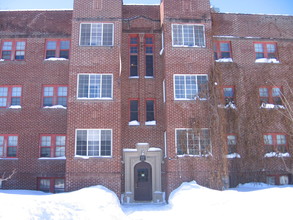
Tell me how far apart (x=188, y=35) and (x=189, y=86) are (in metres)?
3.31

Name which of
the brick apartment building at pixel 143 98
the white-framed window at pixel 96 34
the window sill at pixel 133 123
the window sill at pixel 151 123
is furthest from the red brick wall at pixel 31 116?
the window sill at pixel 151 123

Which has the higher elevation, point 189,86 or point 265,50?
point 265,50

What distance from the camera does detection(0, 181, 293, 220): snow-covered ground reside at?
26.6 ft

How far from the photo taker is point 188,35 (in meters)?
17.6

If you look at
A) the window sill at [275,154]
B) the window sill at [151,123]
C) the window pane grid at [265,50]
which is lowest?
the window sill at [275,154]

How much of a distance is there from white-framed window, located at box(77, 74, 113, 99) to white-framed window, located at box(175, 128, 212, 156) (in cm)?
472

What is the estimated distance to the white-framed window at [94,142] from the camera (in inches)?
622

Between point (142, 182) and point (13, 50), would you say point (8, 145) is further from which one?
point (142, 182)

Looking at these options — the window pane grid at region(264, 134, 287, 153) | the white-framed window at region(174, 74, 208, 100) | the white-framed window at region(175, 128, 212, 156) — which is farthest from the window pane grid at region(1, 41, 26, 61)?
the window pane grid at region(264, 134, 287, 153)

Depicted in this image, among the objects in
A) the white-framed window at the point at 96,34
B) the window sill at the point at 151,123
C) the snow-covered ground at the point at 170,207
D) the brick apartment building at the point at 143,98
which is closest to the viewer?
the snow-covered ground at the point at 170,207

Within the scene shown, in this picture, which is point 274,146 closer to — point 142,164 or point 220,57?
point 220,57

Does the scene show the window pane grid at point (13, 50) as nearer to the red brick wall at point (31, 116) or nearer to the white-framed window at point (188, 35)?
the red brick wall at point (31, 116)

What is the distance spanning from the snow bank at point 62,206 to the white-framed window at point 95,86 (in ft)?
17.0

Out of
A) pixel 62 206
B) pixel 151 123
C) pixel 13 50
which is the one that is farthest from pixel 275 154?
pixel 13 50
